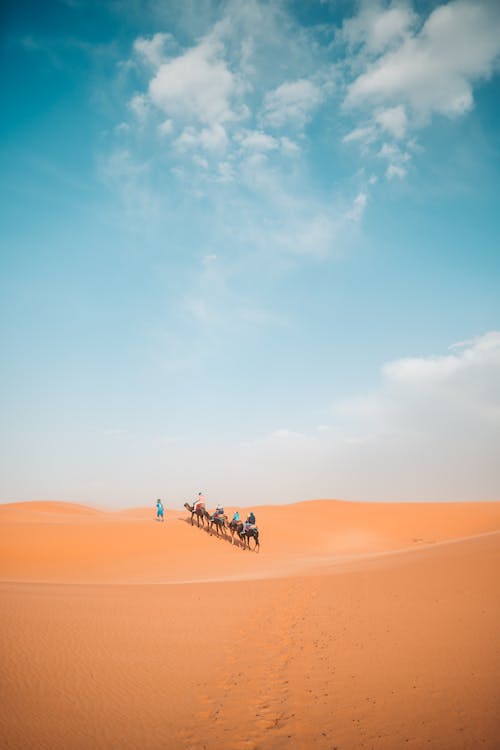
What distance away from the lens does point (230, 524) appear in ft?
86.7

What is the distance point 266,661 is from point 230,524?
20825 millimetres

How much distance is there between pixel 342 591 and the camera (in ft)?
34.7

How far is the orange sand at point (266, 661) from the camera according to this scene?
4.15 m

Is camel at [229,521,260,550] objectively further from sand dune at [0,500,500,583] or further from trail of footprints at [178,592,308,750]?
trail of footprints at [178,592,308,750]

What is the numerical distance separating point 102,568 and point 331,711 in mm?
17641

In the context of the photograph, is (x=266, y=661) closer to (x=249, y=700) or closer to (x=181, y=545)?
(x=249, y=700)

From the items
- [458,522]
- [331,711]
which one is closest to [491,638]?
[331,711]

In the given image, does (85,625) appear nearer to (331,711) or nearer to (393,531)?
(331,711)

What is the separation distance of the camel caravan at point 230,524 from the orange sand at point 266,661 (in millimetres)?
11479

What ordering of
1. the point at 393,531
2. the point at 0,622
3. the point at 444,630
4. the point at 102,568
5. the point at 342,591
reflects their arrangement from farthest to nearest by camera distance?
the point at 393,531, the point at 102,568, the point at 342,591, the point at 0,622, the point at 444,630

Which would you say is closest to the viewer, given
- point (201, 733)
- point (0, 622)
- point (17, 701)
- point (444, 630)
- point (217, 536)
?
point (201, 733)

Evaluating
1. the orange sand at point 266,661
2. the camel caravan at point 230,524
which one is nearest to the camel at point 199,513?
the camel caravan at point 230,524

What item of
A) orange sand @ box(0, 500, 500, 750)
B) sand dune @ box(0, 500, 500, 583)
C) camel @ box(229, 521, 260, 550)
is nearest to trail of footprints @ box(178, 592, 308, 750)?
orange sand @ box(0, 500, 500, 750)

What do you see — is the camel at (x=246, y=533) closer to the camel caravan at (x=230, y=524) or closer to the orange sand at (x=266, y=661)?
the camel caravan at (x=230, y=524)
